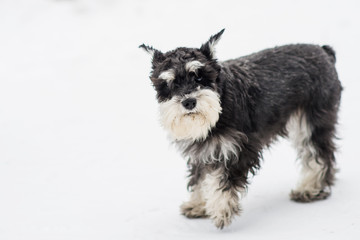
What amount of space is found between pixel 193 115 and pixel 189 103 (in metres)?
0.16

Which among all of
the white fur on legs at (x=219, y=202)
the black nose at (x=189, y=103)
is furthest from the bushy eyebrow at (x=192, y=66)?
the white fur on legs at (x=219, y=202)

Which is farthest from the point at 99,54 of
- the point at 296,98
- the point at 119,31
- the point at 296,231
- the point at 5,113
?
the point at 296,231

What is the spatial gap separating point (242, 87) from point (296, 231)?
1743 millimetres

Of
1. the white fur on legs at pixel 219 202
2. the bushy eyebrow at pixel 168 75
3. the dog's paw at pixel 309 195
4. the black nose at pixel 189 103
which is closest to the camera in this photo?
the black nose at pixel 189 103

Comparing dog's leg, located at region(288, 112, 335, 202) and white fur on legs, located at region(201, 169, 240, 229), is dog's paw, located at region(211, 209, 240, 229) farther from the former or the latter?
dog's leg, located at region(288, 112, 335, 202)

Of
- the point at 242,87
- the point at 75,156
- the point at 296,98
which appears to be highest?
the point at 242,87

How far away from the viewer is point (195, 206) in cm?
599

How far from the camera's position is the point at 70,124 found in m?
9.75

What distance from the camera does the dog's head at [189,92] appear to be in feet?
15.7

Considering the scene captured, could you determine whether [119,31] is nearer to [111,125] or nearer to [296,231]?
[111,125]

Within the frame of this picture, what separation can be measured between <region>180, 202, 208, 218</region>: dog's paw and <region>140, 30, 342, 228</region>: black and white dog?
0.5 inches

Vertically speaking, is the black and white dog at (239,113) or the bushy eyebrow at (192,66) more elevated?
the bushy eyebrow at (192,66)

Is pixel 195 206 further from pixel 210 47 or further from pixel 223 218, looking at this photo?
pixel 210 47

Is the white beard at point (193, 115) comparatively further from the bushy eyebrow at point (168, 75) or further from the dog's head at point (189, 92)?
the bushy eyebrow at point (168, 75)
